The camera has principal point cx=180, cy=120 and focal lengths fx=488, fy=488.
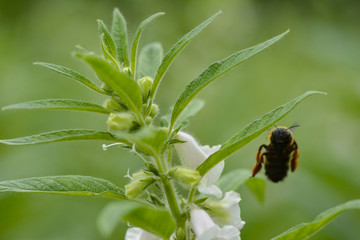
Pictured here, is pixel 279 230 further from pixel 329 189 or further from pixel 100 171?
pixel 100 171

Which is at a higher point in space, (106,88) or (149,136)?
(106,88)

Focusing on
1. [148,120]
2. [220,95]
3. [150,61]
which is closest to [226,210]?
[148,120]

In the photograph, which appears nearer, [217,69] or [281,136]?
[217,69]

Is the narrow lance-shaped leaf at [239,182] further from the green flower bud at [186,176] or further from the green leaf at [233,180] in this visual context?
the green flower bud at [186,176]

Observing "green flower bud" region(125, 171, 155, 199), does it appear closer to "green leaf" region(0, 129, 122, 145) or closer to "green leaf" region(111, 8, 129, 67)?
"green leaf" region(0, 129, 122, 145)

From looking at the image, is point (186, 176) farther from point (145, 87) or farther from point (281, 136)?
point (281, 136)

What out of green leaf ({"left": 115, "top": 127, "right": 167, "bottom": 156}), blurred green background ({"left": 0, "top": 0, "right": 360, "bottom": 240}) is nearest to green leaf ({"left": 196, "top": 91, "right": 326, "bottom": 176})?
green leaf ({"left": 115, "top": 127, "right": 167, "bottom": 156})
